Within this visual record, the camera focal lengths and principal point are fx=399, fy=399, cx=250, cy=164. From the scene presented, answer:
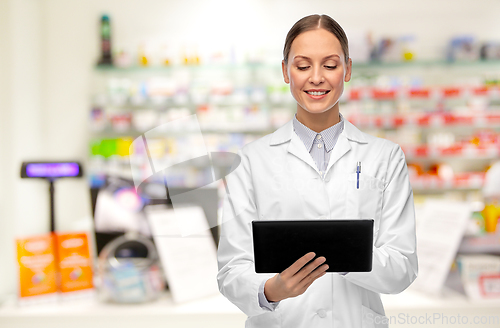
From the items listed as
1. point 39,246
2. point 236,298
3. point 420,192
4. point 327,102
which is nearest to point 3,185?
point 39,246

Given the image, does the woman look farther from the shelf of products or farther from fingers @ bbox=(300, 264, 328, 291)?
the shelf of products

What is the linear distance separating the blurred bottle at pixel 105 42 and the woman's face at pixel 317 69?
4.25 meters

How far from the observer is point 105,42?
472cm

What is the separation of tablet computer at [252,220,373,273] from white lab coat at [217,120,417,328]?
12 cm

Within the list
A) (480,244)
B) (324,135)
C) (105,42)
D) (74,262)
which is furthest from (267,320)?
(105,42)

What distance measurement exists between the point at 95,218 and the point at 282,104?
3.28 m

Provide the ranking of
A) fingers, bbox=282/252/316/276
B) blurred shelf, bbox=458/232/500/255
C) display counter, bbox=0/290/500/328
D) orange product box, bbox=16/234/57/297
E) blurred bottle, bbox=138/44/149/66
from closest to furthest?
fingers, bbox=282/252/316/276 < display counter, bbox=0/290/500/328 < orange product box, bbox=16/234/57/297 < blurred shelf, bbox=458/232/500/255 < blurred bottle, bbox=138/44/149/66

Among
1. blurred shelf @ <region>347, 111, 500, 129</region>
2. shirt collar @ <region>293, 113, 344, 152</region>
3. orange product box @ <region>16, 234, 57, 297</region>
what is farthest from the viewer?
blurred shelf @ <region>347, 111, 500, 129</region>

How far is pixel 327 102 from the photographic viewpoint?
3.27 ft

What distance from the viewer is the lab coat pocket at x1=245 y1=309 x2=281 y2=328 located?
3.36 feet

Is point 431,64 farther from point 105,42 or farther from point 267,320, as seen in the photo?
point 267,320

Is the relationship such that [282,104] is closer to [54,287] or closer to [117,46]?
[117,46]

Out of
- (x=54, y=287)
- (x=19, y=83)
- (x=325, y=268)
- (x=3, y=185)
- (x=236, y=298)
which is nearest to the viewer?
(x=325, y=268)

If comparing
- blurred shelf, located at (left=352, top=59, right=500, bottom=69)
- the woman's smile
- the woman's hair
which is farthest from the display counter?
blurred shelf, located at (left=352, top=59, right=500, bottom=69)
